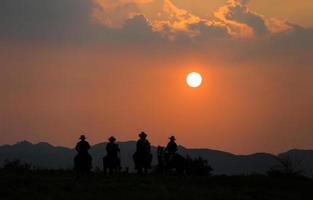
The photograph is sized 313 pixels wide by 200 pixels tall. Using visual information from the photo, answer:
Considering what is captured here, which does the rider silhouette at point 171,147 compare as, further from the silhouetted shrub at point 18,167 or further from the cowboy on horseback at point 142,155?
the silhouetted shrub at point 18,167

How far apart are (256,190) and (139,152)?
10395 millimetres

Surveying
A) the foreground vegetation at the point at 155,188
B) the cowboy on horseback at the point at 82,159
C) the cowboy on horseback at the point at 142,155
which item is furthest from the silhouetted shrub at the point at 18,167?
the cowboy on horseback at the point at 142,155

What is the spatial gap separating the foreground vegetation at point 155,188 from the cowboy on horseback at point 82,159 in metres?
1.74

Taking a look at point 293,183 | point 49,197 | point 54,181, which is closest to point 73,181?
point 54,181

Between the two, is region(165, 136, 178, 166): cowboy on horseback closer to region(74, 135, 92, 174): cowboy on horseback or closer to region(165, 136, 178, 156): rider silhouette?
region(165, 136, 178, 156): rider silhouette

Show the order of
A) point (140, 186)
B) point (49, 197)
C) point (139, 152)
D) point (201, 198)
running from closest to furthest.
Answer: point (49, 197) < point (201, 198) < point (140, 186) < point (139, 152)

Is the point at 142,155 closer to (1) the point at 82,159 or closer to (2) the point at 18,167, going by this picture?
(1) the point at 82,159

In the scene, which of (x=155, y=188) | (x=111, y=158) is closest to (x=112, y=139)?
(x=111, y=158)

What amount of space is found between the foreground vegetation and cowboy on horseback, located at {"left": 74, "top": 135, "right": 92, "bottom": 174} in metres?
1.74

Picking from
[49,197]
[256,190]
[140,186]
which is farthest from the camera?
[256,190]

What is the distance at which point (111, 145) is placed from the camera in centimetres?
4525

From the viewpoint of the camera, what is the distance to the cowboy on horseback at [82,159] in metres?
41.2

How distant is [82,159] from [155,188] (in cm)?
841

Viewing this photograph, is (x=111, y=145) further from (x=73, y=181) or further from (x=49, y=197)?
(x=49, y=197)
